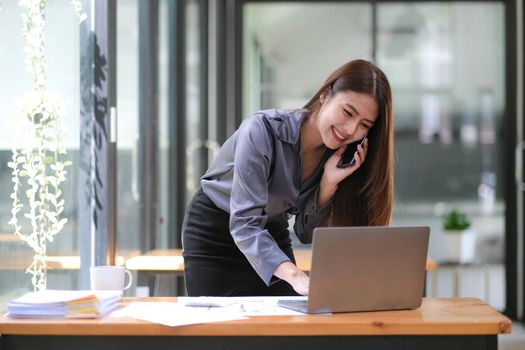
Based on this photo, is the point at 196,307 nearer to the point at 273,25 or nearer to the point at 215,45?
the point at 215,45

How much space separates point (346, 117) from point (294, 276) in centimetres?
48

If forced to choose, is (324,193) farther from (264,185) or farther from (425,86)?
(425,86)

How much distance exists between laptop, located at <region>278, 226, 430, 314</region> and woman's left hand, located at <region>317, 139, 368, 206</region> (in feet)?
1.44

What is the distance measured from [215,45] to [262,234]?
14.2ft

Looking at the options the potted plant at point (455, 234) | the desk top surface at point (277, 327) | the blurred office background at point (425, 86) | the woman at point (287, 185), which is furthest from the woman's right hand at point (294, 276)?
the potted plant at point (455, 234)

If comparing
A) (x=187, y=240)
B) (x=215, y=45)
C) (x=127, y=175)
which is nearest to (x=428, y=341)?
(x=187, y=240)

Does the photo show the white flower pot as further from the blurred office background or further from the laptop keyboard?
the laptop keyboard

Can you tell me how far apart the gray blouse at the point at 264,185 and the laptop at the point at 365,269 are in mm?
178

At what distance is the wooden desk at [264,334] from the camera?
2078mm

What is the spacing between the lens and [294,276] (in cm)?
233

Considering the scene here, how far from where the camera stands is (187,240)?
2.85 m

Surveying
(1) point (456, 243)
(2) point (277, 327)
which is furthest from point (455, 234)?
(2) point (277, 327)

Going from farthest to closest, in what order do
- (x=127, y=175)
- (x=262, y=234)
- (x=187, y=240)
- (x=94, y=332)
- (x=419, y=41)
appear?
1. (x=419, y=41)
2. (x=127, y=175)
3. (x=187, y=240)
4. (x=262, y=234)
5. (x=94, y=332)

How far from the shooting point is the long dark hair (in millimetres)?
2521
